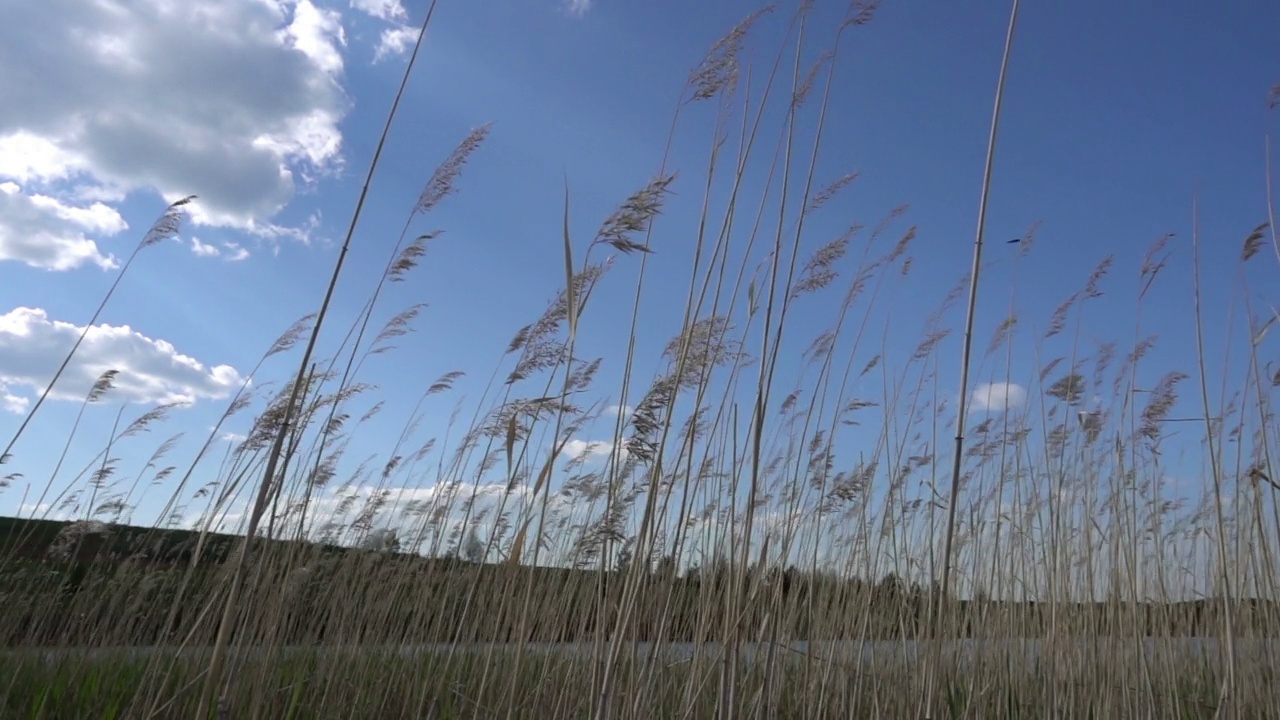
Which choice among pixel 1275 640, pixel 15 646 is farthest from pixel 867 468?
pixel 15 646

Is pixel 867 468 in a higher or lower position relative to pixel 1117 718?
higher

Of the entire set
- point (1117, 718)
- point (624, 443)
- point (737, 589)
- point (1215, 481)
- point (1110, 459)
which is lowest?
point (1117, 718)

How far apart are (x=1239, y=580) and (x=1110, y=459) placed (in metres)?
0.63

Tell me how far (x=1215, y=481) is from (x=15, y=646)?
395 centimetres

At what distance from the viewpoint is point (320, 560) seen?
11.9 ft

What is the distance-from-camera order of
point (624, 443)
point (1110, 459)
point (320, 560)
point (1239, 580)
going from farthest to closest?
point (320, 560)
point (1110, 459)
point (1239, 580)
point (624, 443)

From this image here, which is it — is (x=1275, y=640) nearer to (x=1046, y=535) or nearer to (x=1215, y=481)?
(x=1046, y=535)

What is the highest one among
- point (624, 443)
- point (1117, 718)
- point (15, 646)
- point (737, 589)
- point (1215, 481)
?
point (1215, 481)

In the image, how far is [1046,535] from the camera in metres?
3.00

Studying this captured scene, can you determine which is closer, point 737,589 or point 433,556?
point 737,589

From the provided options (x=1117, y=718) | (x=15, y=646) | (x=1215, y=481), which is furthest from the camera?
(x=15, y=646)

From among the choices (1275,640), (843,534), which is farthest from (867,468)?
(1275,640)

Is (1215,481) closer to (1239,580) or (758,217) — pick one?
(1239,580)

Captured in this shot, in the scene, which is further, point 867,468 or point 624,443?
point 867,468
